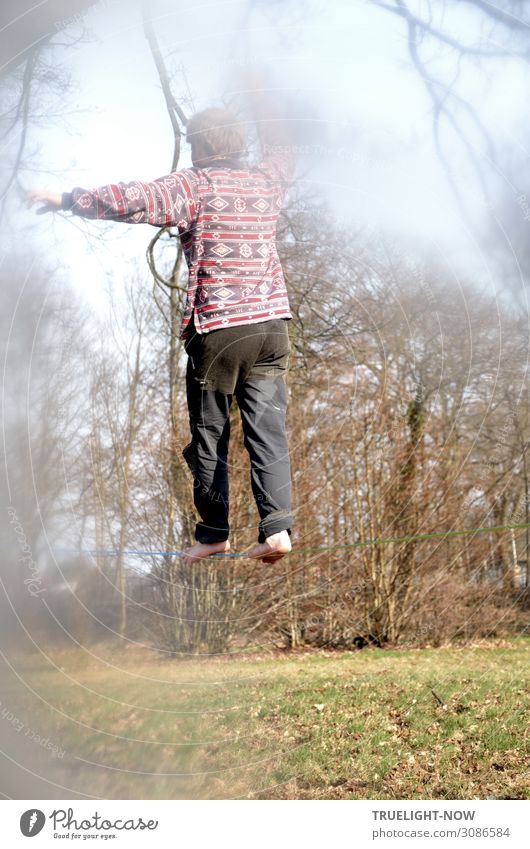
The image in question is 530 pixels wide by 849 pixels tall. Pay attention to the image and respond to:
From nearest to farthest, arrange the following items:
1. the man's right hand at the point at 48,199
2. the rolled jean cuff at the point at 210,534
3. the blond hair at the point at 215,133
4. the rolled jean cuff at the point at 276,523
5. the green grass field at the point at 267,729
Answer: the man's right hand at the point at 48,199 < the rolled jean cuff at the point at 276,523 < the blond hair at the point at 215,133 < the rolled jean cuff at the point at 210,534 < the green grass field at the point at 267,729

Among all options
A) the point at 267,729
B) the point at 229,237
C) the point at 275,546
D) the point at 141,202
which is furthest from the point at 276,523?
the point at 267,729

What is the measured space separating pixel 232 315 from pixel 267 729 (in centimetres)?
265

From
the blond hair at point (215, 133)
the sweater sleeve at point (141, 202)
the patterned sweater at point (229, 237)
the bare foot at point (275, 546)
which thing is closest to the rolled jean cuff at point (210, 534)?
the bare foot at point (275, 546)

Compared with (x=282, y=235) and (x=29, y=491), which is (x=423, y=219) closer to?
(x=282, y=235)

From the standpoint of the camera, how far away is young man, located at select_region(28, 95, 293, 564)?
3.25 m

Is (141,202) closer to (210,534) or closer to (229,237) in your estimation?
(229,237)

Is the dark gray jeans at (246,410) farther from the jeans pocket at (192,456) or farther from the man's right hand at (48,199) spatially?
the man's right hand at (48,199)

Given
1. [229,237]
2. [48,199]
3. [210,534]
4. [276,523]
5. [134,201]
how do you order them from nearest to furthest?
1. [48,199]
2. [134,201]
3. [276,523]
4. [229,237]
5. [210,534]

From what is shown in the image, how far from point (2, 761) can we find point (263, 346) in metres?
2.13

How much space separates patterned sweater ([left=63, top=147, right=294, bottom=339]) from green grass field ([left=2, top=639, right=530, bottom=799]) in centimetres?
199

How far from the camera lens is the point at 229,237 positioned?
3332 millimetres

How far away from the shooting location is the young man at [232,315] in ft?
10.7

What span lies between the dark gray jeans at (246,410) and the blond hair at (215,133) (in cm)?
68
